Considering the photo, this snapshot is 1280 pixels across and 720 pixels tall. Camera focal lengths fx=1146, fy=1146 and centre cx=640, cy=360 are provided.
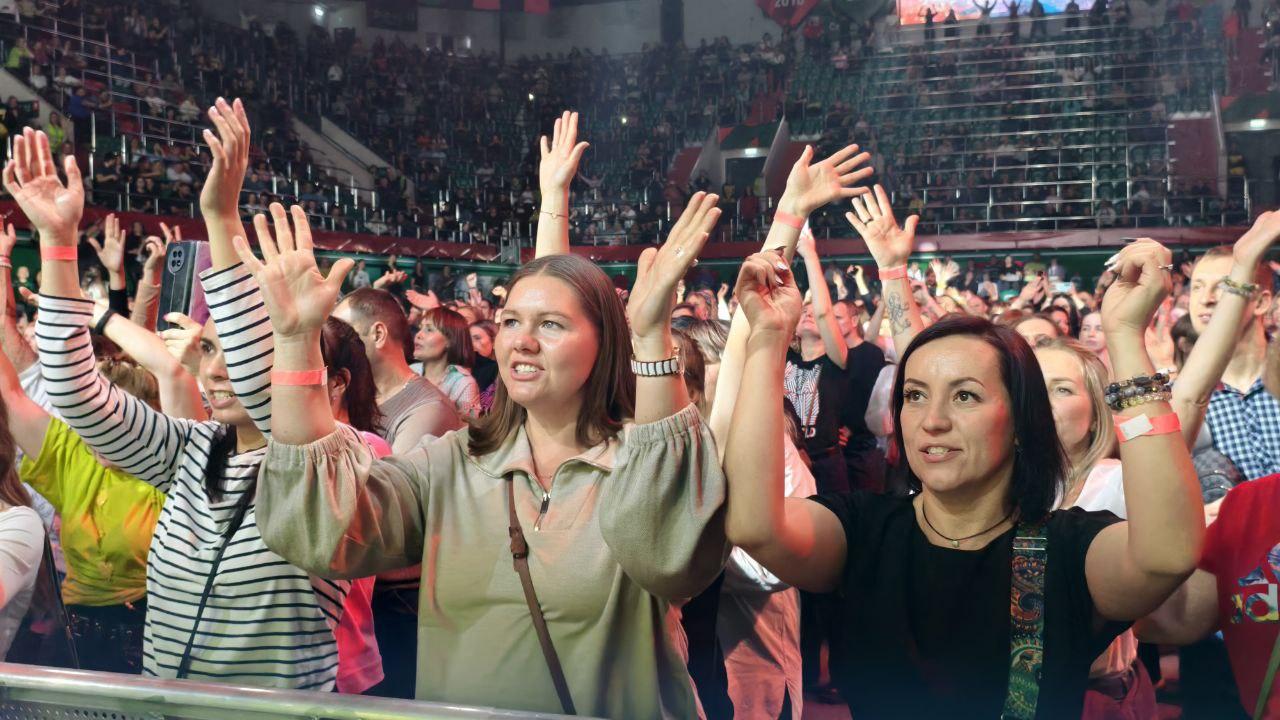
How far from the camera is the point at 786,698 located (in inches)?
111

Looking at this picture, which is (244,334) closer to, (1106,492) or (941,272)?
(1106,492)

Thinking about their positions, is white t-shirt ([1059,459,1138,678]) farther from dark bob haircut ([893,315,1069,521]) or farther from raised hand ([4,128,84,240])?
raised hand ([4,128,84,240])

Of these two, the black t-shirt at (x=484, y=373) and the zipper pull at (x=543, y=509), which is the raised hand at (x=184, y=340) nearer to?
the zipper pull at (x=543, y=509)

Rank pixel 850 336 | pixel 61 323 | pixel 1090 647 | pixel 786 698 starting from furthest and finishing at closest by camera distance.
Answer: pixel 850 336
pixel 786 698
pixel 61 323
pixel 1090 647

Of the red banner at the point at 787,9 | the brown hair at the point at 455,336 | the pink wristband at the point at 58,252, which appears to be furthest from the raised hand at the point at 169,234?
the red banner at the point at 787,9

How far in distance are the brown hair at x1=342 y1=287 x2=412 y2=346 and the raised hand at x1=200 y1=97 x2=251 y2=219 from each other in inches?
56.8

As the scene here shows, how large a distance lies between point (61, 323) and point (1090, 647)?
1538mm

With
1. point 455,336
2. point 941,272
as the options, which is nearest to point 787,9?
point 941,272

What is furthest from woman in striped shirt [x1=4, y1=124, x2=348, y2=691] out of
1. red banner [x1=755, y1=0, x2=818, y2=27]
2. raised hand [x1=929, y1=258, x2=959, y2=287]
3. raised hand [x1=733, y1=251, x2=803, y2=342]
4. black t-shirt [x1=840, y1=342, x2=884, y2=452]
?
red banner [x1=755, y1=0, x2=818, y2=27]

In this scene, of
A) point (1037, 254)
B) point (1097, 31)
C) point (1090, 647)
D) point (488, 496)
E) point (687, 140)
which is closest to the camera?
point (1090, 647)

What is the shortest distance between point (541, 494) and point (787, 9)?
1744 cm

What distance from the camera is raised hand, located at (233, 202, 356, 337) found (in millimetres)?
1355

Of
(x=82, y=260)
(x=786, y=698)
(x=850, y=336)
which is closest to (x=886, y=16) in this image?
(x=82, y=260)

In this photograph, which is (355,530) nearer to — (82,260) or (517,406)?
(517,406)
